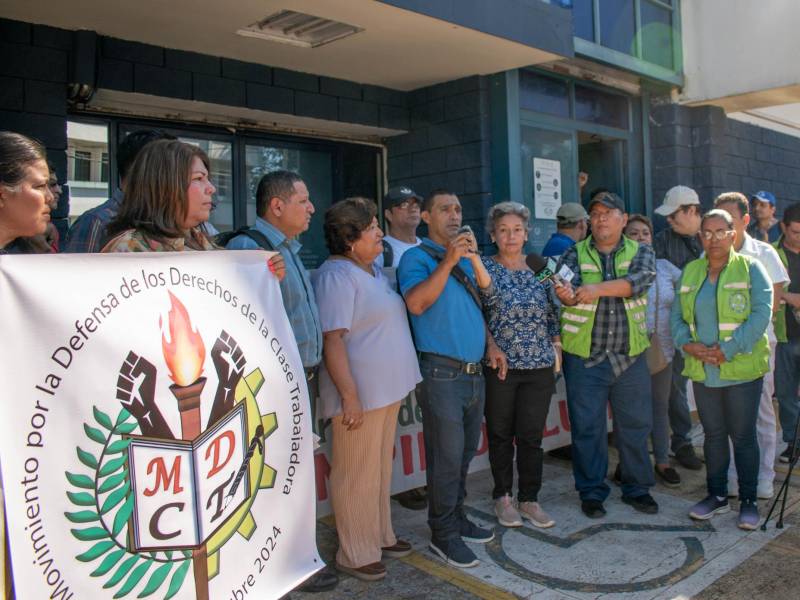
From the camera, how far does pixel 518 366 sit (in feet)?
12.6

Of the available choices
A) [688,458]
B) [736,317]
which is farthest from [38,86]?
[688,458]

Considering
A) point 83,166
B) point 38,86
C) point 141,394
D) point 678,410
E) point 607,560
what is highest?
point 38,86

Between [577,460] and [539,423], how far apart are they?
0.50m

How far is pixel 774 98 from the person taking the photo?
26.3 feet

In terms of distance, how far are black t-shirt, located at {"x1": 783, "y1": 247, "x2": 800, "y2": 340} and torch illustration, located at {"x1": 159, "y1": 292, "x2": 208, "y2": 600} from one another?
4.63 metres

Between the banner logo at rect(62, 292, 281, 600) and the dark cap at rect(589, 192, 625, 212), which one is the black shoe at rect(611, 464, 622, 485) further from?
the banner logo at rect(62, 292, 281, 600)

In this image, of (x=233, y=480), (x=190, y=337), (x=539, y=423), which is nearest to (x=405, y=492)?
(x=539, y=423)

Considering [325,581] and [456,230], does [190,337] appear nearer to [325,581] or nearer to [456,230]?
[325,581]

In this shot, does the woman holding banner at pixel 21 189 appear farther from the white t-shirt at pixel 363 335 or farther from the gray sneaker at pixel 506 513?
the gray sneaker at pixel 506 513

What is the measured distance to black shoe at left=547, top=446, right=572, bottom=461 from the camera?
17.5 ft

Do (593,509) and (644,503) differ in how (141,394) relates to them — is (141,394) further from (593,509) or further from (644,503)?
(644,503)

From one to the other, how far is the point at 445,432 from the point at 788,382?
3.36 meters

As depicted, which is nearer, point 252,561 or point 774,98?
point 252,561

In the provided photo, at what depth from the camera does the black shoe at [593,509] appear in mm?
4113
